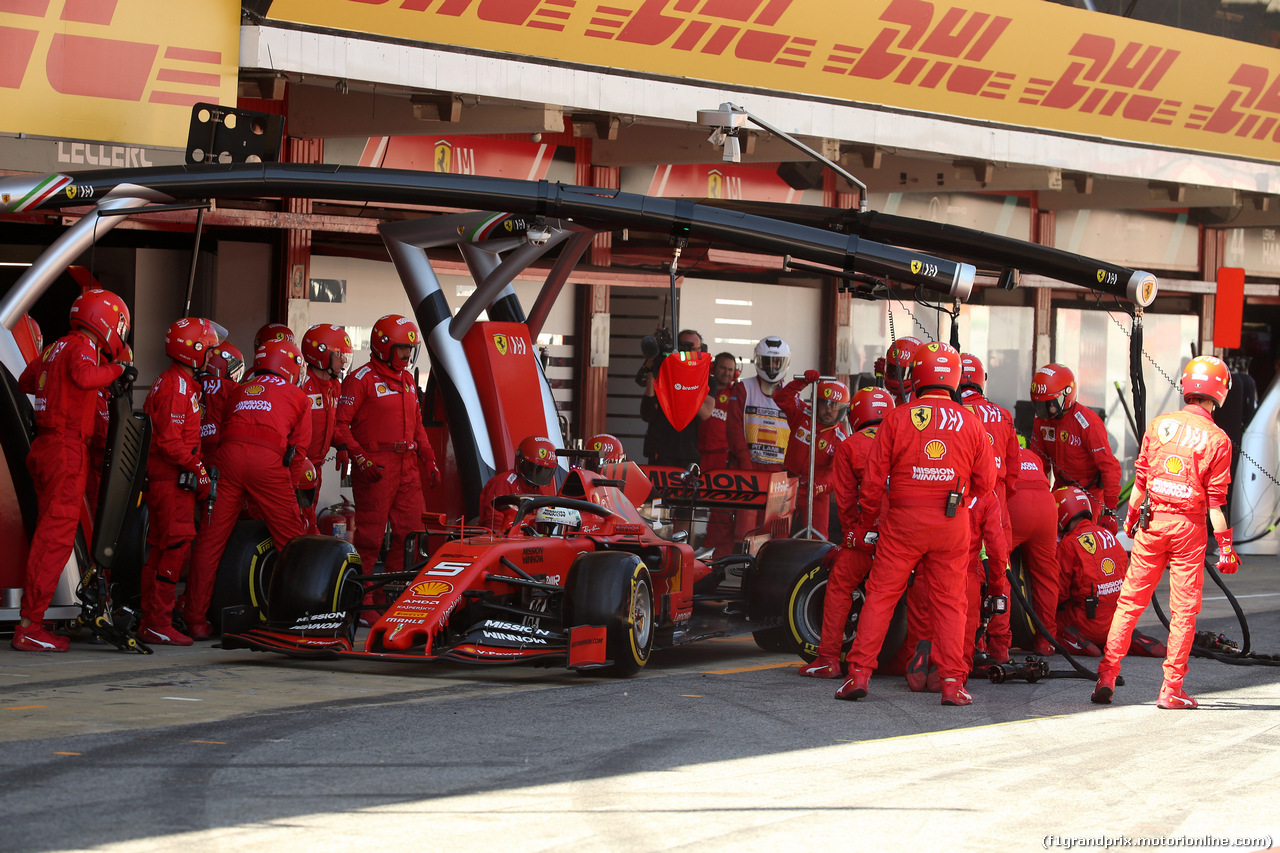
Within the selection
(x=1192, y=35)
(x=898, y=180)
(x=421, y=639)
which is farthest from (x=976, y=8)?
(x=421, y=639)

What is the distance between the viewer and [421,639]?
7816 millimetres

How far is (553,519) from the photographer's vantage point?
29.4ft

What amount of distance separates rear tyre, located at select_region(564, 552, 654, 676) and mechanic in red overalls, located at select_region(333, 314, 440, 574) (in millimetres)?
2624

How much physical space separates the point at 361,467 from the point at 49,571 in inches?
90.0

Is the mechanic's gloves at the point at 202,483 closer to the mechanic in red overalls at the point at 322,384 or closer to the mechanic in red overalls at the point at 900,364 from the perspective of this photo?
the mechanic in red overalls at the point at 322,384

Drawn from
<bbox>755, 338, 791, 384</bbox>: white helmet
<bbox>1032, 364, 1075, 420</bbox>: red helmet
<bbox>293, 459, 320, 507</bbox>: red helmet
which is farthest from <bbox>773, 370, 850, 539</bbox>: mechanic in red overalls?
<bbox>293, 459, 320, 507</bbox>: red helmet

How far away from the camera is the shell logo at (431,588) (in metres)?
8.05

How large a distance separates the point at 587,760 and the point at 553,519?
282 cm

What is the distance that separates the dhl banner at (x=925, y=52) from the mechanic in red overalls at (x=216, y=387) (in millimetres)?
2716

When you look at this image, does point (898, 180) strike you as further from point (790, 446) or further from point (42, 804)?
point (42, 804)

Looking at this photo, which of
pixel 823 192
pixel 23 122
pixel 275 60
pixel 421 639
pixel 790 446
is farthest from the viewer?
pixel 823 192

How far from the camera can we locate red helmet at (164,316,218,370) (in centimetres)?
960

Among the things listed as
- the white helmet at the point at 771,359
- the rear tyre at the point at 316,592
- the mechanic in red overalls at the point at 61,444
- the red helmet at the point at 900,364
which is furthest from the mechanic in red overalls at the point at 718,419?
the mechanic in red overalls at the point at 61,444

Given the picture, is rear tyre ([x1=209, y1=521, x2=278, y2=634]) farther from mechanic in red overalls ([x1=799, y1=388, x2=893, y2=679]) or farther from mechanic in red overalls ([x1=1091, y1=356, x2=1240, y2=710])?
mechanic in red overalls ([x1=1091, y1=356, x2=1240, y2=710])
